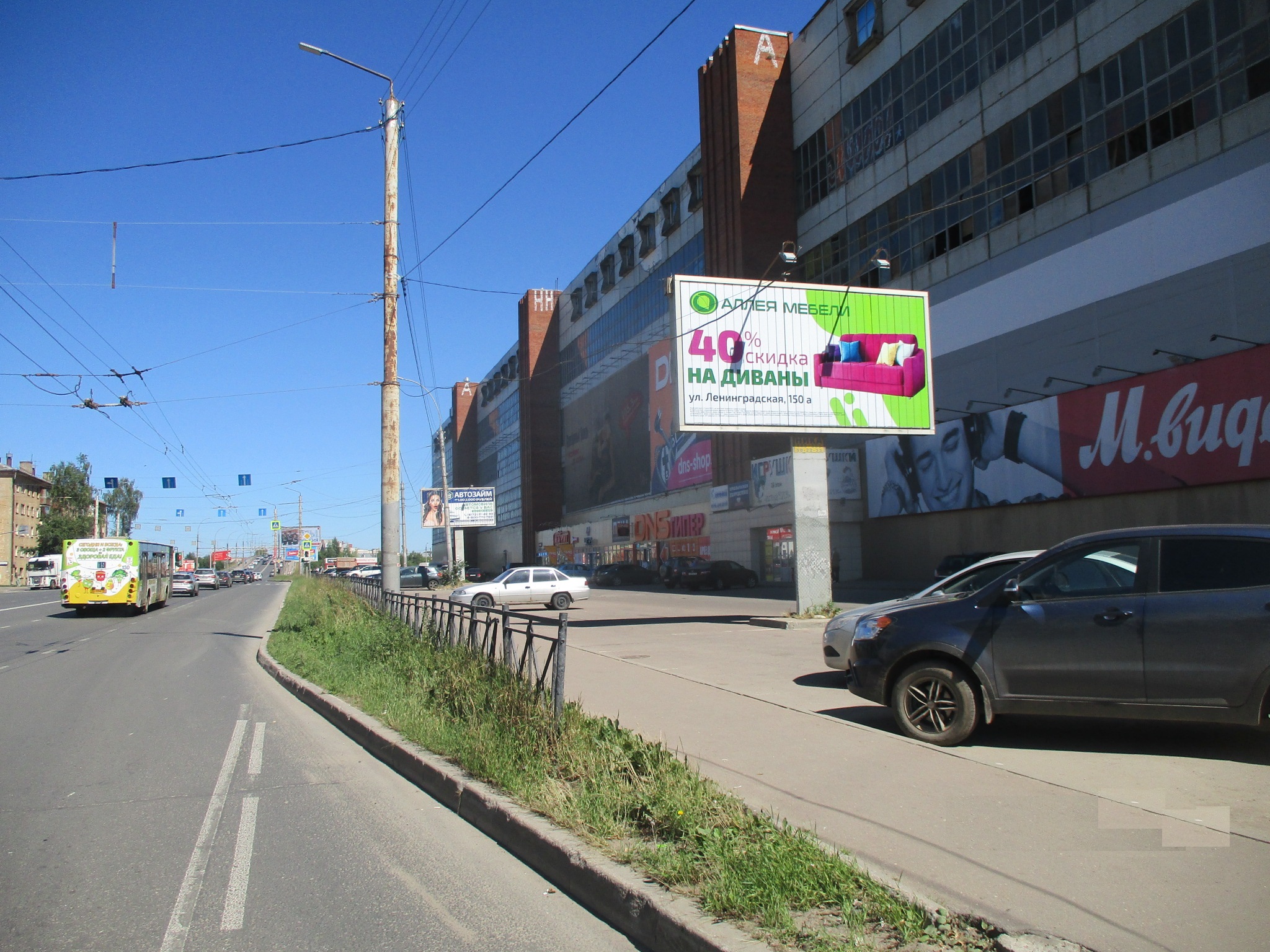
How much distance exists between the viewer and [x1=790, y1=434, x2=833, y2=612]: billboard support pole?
20.3 metres

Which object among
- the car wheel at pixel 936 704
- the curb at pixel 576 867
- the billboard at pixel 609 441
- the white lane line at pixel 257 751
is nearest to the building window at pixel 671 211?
the billboard at pixel 609 441

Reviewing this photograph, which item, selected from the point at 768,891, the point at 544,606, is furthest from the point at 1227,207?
the point at 768,891

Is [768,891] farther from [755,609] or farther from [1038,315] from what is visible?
[1038,315]

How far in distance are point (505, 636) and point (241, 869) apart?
120 inches

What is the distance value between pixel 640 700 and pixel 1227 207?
23.0 meters

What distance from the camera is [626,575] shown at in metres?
52.9

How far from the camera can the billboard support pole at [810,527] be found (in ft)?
66.7

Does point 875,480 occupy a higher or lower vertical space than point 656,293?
lower

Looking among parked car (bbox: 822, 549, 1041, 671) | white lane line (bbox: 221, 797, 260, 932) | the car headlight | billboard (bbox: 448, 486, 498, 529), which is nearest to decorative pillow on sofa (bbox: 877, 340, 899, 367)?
parked car (bbox: 822, 549, 1041, 671)

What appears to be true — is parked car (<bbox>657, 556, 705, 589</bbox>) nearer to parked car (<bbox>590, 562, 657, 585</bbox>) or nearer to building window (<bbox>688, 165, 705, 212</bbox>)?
parked car (<bbox>590, 562, 657, 585</bbox>)

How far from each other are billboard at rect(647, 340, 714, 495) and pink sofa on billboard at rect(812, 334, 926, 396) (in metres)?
27.3

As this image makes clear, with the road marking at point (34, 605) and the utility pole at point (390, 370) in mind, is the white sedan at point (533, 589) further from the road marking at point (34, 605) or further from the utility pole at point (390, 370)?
the road marking at point (34, 605)

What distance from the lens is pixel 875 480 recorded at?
1564 inches

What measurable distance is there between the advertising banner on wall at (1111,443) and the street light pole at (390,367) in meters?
20.8
